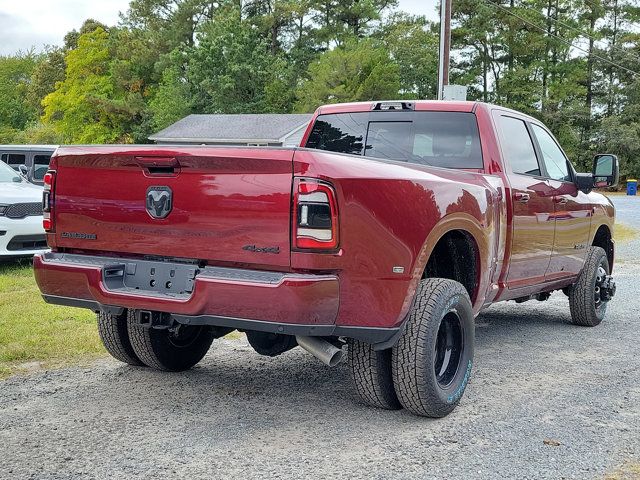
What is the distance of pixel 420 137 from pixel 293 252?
2.26 meters

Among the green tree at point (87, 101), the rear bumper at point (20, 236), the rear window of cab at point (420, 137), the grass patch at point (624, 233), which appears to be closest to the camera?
the rear window of cab at point (420, 137)

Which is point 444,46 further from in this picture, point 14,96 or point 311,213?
point 14,96

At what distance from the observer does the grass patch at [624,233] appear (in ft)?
58.0

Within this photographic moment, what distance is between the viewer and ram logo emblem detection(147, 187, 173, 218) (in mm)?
3971

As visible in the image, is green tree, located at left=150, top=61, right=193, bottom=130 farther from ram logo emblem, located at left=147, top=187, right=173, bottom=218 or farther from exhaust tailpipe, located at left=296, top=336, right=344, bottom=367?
exhaust tailpipe, located at left=296, top=336, right=344, bottom=367

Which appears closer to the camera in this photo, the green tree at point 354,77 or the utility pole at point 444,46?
the utility pole at point 444,46

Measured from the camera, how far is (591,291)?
7.20m

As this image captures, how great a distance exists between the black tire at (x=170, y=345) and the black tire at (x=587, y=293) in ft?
12.1

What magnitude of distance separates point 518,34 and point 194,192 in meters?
59.9

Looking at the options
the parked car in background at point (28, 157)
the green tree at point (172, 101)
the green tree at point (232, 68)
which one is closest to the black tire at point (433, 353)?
the parked car in background at point (28, 157)

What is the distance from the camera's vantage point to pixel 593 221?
715 centimetres

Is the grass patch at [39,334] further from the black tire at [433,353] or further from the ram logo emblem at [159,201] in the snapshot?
the black tire at [433,353]

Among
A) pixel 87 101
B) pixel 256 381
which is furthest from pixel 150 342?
pixel 87 101

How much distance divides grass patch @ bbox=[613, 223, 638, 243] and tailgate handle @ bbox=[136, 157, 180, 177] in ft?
50.0
